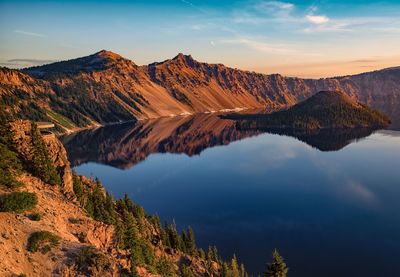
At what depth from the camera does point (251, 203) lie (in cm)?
13262

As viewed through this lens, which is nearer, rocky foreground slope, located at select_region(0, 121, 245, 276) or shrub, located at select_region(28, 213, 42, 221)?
rocky foreground slope, located at select_region(0, 121, 245, 276)

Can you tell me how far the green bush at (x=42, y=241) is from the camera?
142 ft

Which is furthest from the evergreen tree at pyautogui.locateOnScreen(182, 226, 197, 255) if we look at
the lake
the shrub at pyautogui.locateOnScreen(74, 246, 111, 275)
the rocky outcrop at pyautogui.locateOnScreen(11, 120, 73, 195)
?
the shrub at pyautogui.locateOnScreen(74, 246, 111, 275)

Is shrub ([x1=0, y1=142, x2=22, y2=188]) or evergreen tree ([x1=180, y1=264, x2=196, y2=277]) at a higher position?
shrub ([x1=0, y1=142, x2=22, y2=188])

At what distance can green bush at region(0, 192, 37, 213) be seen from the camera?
45.4 metres

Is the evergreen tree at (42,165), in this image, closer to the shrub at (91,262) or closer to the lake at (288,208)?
the shrub at (91,262)

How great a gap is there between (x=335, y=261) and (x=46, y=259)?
67121 mm

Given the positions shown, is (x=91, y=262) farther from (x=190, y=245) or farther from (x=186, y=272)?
(x=190, y=245)

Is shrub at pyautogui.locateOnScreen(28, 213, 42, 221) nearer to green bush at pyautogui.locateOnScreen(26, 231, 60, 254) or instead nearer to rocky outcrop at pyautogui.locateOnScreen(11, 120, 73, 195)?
green bush at pyautogui.locateOnScreen(26, 231, 60, 254)

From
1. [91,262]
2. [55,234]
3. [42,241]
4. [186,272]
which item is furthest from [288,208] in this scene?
[42,241]

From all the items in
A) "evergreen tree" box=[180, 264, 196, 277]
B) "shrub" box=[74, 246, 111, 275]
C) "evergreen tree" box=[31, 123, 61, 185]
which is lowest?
"evergreen tree" box=[180, 264, 196, 277]

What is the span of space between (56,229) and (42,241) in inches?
167

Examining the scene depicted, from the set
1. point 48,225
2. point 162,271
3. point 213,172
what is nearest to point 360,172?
point 213,172

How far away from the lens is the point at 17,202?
1837 inches
